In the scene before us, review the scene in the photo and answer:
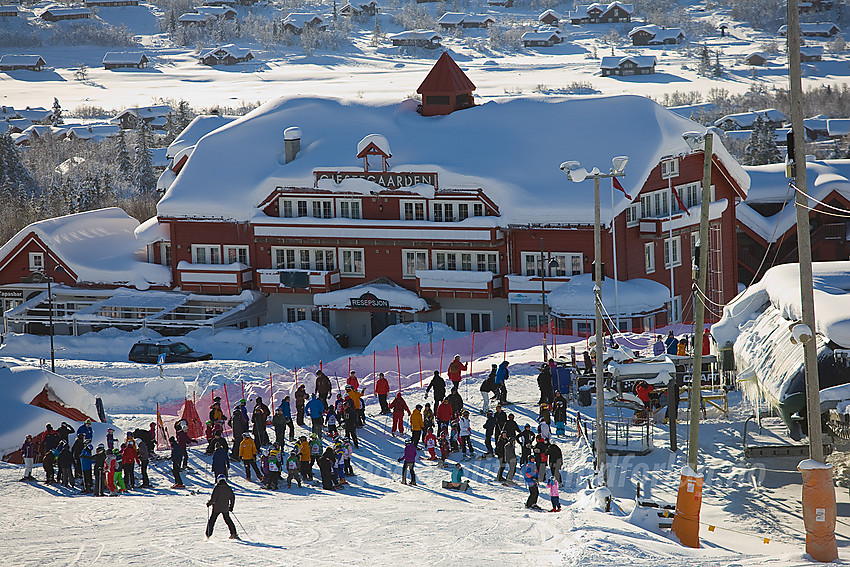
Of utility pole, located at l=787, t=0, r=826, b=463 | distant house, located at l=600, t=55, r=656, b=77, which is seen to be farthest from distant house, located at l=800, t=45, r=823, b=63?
utility pole, located at l=787, t=0, r=826, b=463

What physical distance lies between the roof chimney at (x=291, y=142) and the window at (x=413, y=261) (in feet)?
26.1

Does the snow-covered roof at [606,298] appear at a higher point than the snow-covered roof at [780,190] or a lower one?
lower

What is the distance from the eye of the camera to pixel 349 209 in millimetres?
56312

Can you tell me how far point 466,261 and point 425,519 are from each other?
3001 cm

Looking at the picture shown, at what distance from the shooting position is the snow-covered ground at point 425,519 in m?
21.9

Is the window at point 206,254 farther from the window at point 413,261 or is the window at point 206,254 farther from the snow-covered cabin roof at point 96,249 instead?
the window at point 413,261

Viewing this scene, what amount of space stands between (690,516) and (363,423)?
12927mm

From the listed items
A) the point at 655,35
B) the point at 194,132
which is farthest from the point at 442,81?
the point at 655,35

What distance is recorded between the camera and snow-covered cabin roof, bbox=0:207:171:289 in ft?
195

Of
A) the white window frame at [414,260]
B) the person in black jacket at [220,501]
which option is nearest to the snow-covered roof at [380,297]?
the white window frame at [414,260]

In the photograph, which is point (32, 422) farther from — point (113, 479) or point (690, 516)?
point (690, 516)

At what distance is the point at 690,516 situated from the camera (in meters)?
23.3

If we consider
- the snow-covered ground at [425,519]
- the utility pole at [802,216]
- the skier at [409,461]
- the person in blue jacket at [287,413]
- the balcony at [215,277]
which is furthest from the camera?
the balcony at [215,277]

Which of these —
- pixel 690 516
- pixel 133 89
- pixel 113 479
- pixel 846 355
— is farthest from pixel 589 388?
pixel 133 89
